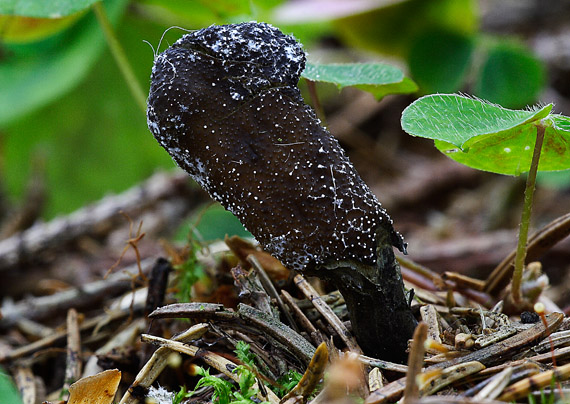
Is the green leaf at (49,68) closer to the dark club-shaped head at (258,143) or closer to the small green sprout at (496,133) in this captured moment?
the dark club-shaped head at (258,143)

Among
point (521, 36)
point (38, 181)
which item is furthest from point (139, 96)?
point (521, 36)

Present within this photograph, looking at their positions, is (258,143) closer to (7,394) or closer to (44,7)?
(7,394)

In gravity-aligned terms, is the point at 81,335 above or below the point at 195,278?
below

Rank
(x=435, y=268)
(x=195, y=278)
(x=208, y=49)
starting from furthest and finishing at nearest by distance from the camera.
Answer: (x=435, y=268), (x=195, y=278), (x=208, y=49)

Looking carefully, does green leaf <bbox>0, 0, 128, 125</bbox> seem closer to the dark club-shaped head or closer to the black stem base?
the dark club-shaped head

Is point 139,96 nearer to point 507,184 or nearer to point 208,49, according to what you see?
point 208,49

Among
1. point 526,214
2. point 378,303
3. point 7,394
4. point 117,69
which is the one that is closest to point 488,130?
point 526,214
